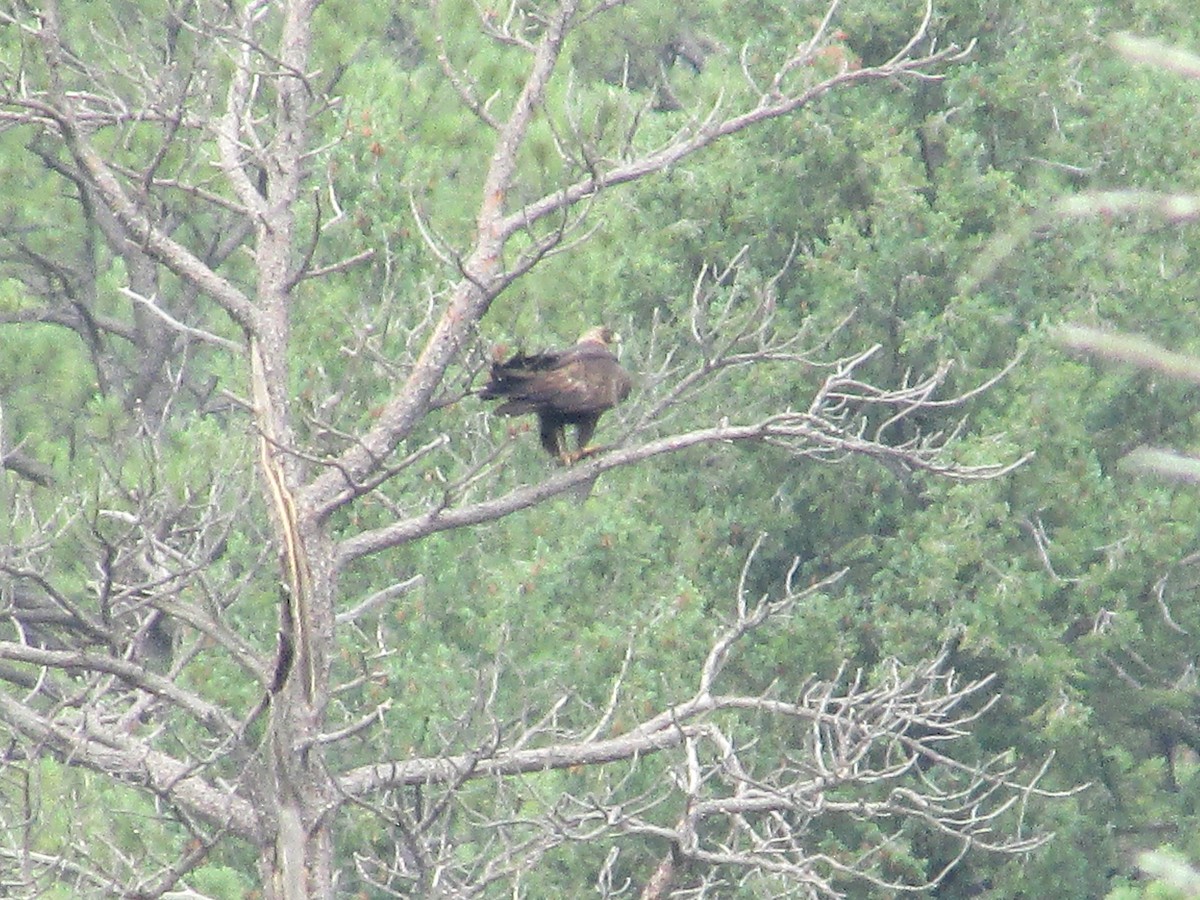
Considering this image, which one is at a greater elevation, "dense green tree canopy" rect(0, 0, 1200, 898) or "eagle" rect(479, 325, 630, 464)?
"eagle" rect(479, 325, 630, 464)

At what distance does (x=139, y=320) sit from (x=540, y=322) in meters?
5.93

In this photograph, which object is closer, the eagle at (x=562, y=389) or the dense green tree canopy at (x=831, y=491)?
the eagle at (x=562, y=389)

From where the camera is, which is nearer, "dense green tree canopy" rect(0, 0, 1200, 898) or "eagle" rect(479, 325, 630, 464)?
"eagle" rect(479, 325, 630, 464)

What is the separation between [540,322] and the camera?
1302 cm

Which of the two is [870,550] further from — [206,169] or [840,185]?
[206,169]

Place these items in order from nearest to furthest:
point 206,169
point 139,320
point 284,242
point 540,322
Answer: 1. point 284,242
2. point 540,322
3. point 206,169
4. point 139,320

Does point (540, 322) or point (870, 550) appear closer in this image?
point (870, 550)

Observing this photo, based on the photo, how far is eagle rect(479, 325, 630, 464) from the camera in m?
6.54

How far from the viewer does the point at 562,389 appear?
22.5ft

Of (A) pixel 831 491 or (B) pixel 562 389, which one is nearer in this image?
(B) pixel 562 389

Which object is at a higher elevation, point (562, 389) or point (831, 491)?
point (562, 389)

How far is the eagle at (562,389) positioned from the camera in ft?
21.4

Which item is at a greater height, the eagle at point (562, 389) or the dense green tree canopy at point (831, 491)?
the eagle at point (562, 389)

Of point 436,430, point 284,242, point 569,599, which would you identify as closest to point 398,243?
point 436,430
